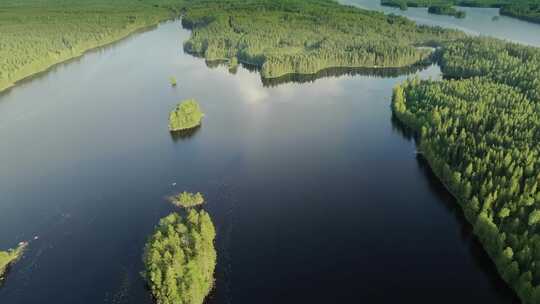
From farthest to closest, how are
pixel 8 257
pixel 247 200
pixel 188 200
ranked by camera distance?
pixel 247 200
pixel 188 200
pixel 8 257

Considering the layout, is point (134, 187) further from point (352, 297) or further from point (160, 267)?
point (352, 297)

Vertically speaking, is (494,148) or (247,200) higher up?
(494,148)

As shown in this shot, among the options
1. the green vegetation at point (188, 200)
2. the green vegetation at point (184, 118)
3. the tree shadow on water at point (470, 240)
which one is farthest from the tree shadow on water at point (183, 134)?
the tree shadow on water at point (470, 240)

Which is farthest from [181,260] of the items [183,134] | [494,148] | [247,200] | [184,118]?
[494,148]

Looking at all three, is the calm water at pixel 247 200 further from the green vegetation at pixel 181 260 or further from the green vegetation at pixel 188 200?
the green vegetation at pixel 181 260

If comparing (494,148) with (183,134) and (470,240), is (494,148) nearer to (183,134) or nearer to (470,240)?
(470,240)

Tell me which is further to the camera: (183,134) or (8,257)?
(183,134)
